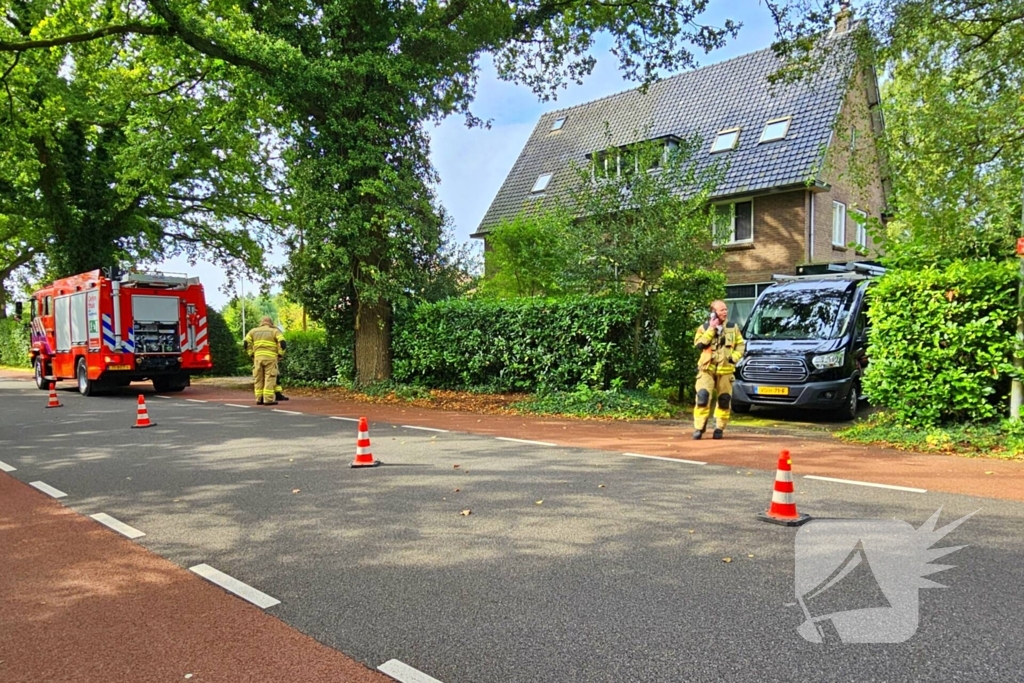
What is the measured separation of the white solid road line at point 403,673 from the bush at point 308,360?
49.7 ft

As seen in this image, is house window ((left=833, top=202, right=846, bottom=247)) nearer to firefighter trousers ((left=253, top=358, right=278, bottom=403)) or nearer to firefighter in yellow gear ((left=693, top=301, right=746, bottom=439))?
firefighter in yellow gear ((left=693, top=301, right=746, bottom=439))

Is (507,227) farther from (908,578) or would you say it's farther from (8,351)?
(8,351)

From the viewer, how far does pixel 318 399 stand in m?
15.8

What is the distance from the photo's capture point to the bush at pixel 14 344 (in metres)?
34.4

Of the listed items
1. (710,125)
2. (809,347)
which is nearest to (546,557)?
(809,347)

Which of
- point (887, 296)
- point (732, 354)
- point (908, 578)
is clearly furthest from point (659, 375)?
point (908, 578)

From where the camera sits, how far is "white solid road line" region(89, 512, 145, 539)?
5137 mm

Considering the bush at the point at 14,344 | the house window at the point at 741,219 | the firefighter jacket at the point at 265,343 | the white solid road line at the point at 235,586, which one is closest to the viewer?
the white solid road line at the point at 235,586

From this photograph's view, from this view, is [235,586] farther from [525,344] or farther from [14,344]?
[14,344]

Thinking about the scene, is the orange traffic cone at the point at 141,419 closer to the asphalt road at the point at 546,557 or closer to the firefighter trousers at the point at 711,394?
the asphalt road at the point at 546,557

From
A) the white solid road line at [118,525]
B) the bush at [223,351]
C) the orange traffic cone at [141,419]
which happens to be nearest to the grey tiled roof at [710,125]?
the bush at [223,351]

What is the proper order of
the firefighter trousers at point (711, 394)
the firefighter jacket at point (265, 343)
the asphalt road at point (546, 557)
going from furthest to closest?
the firefighter jacket at point (265, 343)
the firefighter trousers at point (711, 394)
the asphalt road at point (546, 557)

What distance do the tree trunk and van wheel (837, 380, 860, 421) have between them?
9823 mm

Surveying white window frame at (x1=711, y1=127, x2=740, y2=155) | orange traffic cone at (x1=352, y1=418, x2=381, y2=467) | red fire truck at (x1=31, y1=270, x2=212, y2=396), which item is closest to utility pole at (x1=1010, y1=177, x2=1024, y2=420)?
orange traffic cone at (x1=352, y1=418, x2=381, y2=467)
